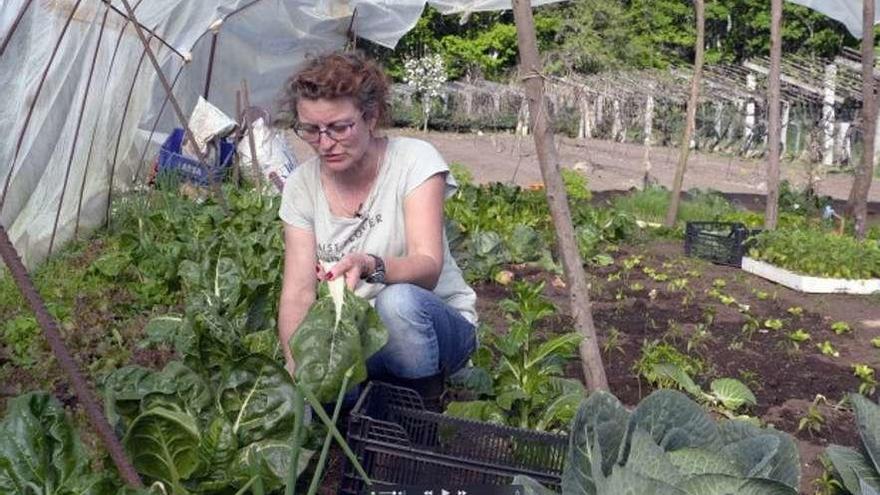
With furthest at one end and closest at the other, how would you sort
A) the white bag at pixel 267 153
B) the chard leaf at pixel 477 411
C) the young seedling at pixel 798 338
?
1. the white bag at pixel 267 153
2. the young seedling at pixel 798 338
3. the chard leaf at pixel 477 411

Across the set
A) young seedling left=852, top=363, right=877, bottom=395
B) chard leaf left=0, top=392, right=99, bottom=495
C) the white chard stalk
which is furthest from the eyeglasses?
young seedling left=852, top=363, right=877, bottom=395

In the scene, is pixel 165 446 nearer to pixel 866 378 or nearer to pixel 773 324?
pixel 866 378

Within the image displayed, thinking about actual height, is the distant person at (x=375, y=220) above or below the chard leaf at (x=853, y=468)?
above

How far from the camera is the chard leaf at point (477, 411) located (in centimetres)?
317

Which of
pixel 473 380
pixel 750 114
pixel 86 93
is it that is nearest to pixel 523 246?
pixel 86 93

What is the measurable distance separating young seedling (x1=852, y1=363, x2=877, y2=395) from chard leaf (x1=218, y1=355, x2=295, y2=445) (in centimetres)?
283

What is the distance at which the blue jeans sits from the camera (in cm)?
302

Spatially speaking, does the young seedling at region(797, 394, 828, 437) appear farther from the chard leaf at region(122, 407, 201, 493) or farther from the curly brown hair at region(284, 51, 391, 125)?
the chard leaf at region(122, 407, 201, 493)

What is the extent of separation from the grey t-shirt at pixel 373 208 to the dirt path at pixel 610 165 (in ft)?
35.0

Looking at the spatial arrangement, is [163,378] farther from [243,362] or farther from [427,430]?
[427,430]

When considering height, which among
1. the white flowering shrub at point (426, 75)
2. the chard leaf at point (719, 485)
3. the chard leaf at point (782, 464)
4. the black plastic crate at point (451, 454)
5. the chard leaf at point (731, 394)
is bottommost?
the chard leaf at point (731, 394)

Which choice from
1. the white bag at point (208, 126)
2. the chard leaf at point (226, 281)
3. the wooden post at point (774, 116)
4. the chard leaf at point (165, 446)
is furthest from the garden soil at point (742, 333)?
the white bag at point (208, 126)

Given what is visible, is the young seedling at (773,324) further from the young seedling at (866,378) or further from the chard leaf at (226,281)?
the chard leaf at (226,281)

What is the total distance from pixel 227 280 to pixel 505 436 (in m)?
1.64
